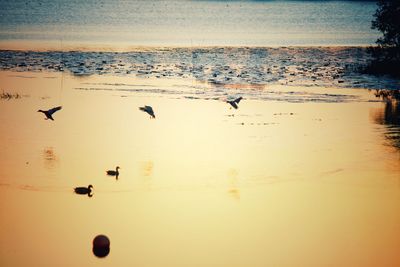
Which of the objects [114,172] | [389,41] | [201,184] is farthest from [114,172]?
[389,41]

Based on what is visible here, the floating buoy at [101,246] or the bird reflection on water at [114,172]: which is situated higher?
the bird reflection on water at [114,172]

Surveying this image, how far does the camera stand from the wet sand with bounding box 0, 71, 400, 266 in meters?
9.09

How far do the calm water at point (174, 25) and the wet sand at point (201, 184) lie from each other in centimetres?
1996

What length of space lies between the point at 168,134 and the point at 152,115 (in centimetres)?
148

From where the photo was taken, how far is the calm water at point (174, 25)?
39000 mm

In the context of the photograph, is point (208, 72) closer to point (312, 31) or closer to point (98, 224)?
point (98, 224)

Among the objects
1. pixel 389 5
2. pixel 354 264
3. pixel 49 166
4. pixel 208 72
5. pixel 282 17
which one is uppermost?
pixel 282 17

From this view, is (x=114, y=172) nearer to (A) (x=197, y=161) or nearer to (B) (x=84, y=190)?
(B) (x=84, y=190)

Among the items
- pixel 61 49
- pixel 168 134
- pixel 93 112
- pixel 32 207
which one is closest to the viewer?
pixel 32 207

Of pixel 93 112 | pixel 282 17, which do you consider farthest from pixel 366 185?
pixel 282 17

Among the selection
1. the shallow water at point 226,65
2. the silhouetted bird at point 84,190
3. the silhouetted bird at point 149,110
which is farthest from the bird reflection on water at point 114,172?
the shallow water at point 226,65

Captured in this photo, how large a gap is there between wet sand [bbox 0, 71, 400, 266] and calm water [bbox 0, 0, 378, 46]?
786 inches

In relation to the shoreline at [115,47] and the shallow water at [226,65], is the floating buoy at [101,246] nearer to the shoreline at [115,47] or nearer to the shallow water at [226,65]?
the shallow water at [226,65]

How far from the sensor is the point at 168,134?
15.6m
